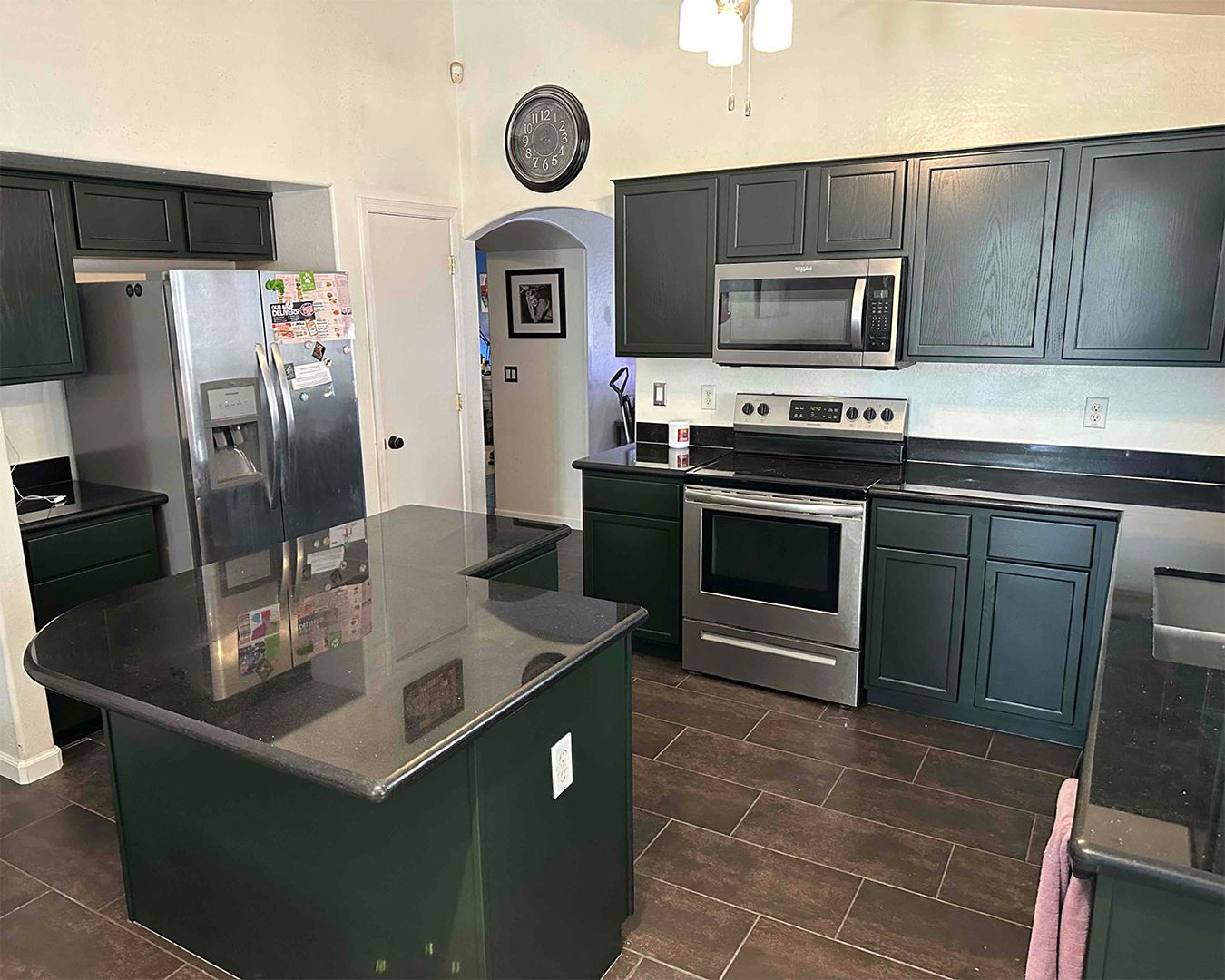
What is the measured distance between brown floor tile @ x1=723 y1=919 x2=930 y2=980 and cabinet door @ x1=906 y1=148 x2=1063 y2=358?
2212 mm

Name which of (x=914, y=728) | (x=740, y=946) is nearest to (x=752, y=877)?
(x=740, y=946)

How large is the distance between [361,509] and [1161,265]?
349 centimetres

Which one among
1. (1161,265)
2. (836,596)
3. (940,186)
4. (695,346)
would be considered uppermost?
(940,186)

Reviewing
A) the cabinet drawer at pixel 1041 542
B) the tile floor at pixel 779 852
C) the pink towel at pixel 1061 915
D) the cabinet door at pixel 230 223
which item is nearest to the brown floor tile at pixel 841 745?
the tile floor at pixel 779 852

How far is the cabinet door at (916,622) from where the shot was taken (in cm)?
333

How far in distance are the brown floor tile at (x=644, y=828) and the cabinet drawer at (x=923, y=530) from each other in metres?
1.36

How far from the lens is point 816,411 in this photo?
4031mm

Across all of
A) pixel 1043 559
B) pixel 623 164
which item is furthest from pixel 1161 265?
pixel 623 164

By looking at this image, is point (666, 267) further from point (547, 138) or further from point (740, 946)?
point (740, 946)

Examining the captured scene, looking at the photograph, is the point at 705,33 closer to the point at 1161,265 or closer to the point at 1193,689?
the point at 1161,265

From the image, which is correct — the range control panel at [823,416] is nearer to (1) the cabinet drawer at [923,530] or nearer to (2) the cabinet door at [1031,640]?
(1) the cabinet drawer at [923,530]

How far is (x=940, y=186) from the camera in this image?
133 inches

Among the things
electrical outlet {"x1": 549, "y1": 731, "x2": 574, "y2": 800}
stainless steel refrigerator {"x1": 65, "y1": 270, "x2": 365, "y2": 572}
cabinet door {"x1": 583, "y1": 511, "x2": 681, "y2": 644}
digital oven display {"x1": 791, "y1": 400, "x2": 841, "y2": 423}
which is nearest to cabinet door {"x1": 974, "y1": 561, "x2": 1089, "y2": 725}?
digital oven display {"x1": 791, "y1": 400, "x2": 841, "y2": 423}

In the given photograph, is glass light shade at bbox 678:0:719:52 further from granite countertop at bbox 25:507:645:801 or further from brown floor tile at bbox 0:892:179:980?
brown floor tile at bbox 0:892:179:980
